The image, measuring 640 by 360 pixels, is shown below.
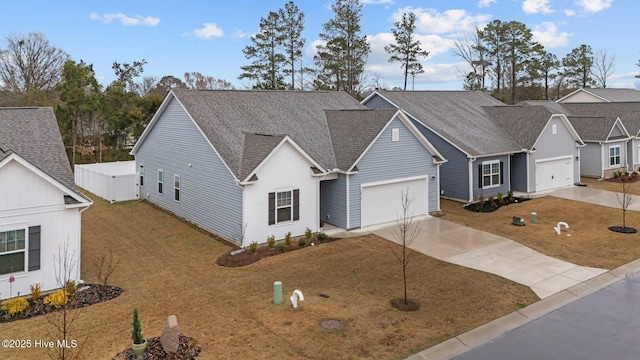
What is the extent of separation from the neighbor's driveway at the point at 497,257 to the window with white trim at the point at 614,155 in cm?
1986

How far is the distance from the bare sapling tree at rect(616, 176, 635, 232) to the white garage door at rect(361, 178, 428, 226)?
8.44 meters

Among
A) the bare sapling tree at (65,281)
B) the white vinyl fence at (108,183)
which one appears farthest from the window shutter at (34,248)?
the white vinyl fence at (108,183)

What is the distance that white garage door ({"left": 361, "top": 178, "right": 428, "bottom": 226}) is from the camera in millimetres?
19266

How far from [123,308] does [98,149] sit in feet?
107

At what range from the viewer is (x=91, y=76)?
36.8m

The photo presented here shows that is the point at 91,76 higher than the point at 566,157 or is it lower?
higher

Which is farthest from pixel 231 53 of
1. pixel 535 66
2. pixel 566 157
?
pixel 535 66

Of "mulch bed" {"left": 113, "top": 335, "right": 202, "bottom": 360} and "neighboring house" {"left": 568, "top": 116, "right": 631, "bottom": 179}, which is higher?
"neighboring house" {"left": 568, "top": 116, "right": 631, "bottom": 179}

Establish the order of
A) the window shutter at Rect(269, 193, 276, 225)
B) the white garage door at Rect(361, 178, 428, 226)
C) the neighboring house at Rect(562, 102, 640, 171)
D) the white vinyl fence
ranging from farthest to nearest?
the neighboring house at Rect(562, 102, 640, 171), the white vinyl fence, the white garage door at Rect(361, 178, 428, 226), the window shutter at Rect(269, 193, 276, 225)

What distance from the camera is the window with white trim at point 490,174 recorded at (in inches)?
968

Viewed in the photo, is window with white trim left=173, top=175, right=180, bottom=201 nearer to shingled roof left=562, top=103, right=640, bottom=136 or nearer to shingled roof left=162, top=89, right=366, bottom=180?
shingled roof left=162, top=89, right=366, bottom=180

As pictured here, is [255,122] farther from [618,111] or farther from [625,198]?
[618,111]

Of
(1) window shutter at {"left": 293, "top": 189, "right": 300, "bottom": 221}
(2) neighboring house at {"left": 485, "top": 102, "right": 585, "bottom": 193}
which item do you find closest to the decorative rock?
(1) window shutter at {"left": 293, "top": 189, "right": 300, "bottom": 221}

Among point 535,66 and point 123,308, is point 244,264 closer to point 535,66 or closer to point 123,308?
point 123,308
